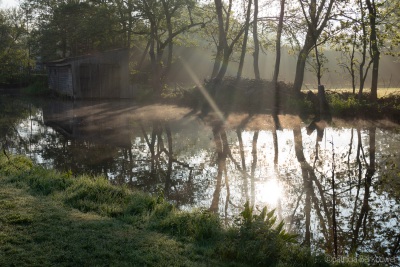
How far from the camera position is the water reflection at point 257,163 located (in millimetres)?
7121

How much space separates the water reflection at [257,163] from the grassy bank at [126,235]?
876 mm

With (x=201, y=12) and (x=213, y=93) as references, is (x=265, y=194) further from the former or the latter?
(x=201, y=12)

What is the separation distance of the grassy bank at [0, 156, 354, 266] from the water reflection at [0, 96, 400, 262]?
0.88 meters

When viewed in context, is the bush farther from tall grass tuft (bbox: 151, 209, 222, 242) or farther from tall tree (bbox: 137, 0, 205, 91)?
tall tree (bbox: 137, 0, 205, 91)

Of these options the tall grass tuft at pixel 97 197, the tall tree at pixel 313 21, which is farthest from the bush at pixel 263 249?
the tall tree at pixel 313 21

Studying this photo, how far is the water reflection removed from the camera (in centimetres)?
712

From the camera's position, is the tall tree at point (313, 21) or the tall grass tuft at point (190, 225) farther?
the tall tree at point (313, 21)

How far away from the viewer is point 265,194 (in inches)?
348

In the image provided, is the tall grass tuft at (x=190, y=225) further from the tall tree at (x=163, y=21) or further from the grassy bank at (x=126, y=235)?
the tall tree at (x=163, y=21)

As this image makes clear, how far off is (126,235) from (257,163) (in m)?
7.01

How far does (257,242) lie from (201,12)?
33.5 metres

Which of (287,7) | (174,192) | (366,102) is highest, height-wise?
(287,7)

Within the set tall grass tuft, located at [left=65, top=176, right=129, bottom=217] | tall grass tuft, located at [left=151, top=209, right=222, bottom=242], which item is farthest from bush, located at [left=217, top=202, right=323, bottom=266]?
tall grass tuft, located at [left=65, top=176, right=129, bottom=217]

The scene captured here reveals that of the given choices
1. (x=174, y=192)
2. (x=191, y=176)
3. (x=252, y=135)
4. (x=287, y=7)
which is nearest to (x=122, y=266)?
(x=174, y=192)
